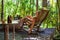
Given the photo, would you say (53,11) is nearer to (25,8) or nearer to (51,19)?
(51,19)

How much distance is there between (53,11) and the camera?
6.86 m

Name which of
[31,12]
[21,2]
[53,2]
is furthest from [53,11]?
[21,2]

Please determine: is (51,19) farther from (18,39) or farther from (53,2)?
(18,39)

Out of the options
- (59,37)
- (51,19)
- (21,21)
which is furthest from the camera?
(51,19)

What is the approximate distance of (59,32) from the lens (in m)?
4.34

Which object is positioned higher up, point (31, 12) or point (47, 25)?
point (31, 12)

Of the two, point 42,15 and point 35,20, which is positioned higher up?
point 42,15

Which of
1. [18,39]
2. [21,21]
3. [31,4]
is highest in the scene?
[31,4]

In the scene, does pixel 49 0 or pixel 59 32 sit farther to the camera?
pixel 49 0

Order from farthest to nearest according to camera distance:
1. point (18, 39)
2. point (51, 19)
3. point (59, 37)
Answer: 1. point (51, 19)
2. point (18, 39)
3. point (59, 37)

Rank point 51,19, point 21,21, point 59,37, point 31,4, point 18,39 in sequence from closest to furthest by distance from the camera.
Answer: point 59,37 < point 18,39 < point 21,21 < point 51,19 < point 31,4

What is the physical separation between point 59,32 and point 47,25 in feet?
8.08

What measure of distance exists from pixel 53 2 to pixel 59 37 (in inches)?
112

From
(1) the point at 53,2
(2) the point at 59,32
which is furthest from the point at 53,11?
(2) the point at 59,32
